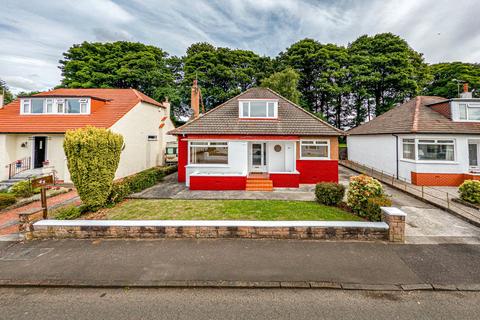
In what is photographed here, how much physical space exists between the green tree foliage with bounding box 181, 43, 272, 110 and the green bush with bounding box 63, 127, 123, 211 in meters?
27.8

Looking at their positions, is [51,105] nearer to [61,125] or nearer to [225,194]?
[61,125]

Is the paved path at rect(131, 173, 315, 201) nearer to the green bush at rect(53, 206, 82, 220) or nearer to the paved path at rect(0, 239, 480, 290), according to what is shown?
the green bush at rect(53, 206, 82, 220)

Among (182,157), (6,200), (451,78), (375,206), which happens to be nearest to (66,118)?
(6,200)

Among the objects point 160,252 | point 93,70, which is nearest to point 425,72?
point 160,252

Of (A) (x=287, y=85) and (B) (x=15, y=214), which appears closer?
(B) (x=15, y=214)

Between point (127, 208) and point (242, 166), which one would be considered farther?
point (242, 166)

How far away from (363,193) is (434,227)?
2.64 meters

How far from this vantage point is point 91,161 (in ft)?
25.0

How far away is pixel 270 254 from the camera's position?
537 cm

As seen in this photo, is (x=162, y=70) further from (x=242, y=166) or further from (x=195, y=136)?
(x=242, y=166)

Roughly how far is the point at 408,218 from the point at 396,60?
32604mm

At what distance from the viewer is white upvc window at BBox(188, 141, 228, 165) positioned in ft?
46.0

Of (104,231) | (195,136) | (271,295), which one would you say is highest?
(195,136)

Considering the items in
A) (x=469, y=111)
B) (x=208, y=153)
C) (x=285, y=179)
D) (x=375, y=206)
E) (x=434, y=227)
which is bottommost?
(x=434, y=227)
